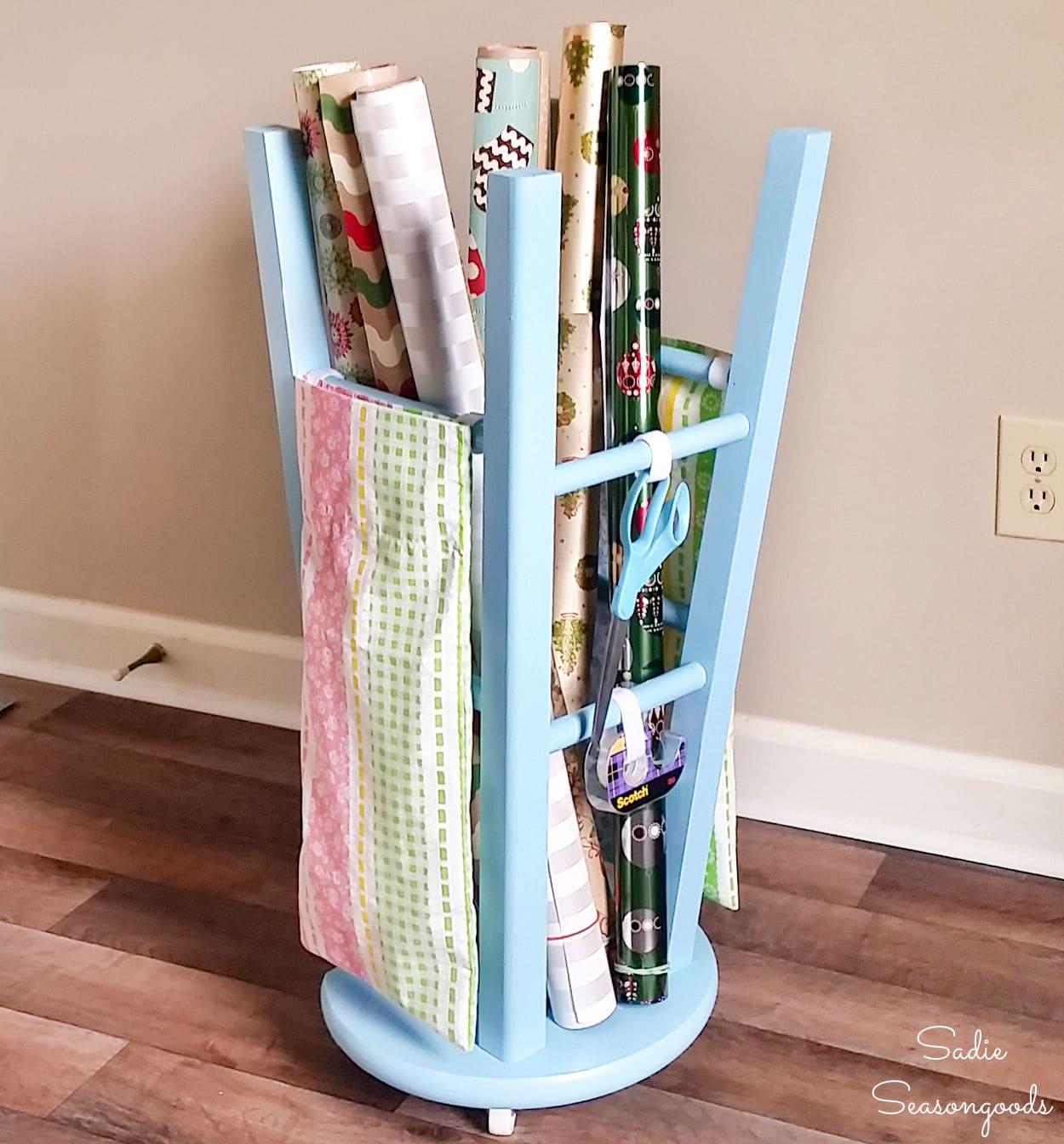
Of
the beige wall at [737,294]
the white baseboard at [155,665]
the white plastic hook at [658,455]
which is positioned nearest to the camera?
the white plastic hook at [658,455]

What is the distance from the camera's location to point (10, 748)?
1.53 m

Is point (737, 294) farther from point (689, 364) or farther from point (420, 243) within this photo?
point (420, 243)

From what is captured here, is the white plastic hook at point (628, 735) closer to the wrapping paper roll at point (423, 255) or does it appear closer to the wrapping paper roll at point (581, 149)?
the wrapping paper roll at point (423, 255)

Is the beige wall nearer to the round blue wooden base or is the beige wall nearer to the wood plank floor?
the wood plank floor

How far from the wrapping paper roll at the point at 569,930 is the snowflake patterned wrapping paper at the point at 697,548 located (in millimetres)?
129

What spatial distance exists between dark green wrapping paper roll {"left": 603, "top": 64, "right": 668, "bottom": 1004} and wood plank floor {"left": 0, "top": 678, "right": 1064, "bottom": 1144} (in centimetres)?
13

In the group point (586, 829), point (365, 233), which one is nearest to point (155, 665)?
point (586, 829)

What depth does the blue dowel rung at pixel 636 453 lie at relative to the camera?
2.75 ft

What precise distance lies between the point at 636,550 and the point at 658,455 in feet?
0.20

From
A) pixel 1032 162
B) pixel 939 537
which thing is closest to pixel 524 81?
pixel 1032 162

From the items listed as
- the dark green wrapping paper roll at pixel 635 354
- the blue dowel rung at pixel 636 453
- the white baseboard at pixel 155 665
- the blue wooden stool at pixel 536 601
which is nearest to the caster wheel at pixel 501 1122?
the blue wooden stool at pixel 536 601

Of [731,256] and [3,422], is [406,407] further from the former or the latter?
[3,422]

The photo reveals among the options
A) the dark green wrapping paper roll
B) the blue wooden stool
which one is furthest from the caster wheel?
the dark green wrapping paper roll

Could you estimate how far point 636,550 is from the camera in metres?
0.88
